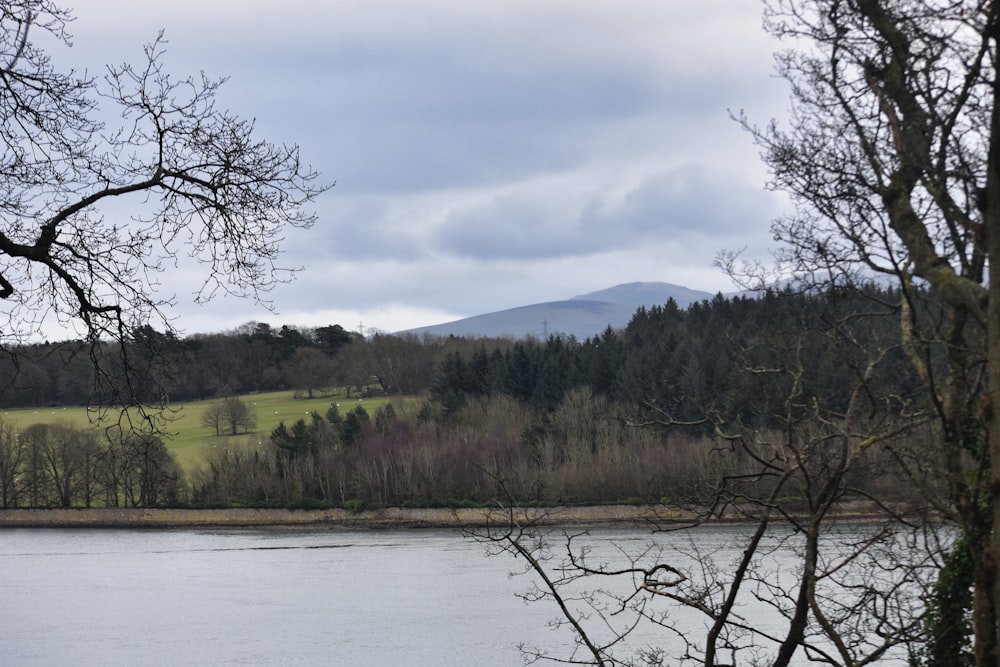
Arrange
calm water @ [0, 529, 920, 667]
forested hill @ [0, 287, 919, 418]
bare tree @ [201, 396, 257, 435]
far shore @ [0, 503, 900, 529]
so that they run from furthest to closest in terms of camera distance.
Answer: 1. bare tree @ [201, 396, 257, 435]
2. far shore @ [0, 503, 900, 529]
3. calm water @ [0, 529, 920, 667]
4. forested hill @ [0, 287, 919, 418]

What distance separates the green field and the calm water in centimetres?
1656

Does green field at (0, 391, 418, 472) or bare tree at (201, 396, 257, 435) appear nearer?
green field at (0, 391, 418, 472)

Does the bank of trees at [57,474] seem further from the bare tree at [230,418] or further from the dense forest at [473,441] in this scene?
the bare tree at [230,418]

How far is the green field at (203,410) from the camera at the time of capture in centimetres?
6569

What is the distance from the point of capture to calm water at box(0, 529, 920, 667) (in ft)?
78.8

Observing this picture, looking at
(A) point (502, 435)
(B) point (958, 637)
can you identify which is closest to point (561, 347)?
(A) point (502, 435)

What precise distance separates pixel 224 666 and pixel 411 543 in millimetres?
24383

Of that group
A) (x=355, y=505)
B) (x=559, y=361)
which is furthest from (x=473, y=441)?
(x=559, y=361)

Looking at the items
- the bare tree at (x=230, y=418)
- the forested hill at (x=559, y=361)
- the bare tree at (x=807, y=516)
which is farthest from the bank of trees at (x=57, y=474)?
the bare tree at (x=807, y=516)

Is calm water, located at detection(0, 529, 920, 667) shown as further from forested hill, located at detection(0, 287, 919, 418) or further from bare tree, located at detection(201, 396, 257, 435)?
bare tree, located at detection(201, 396, 257, 435)

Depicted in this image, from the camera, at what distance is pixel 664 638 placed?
2211 centimetres

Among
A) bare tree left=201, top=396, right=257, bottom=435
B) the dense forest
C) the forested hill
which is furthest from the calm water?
bare tree left=201, top=396, right=257, bottom=435

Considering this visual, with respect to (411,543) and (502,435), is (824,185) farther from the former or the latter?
(502,435)

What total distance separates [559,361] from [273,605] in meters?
43.0
